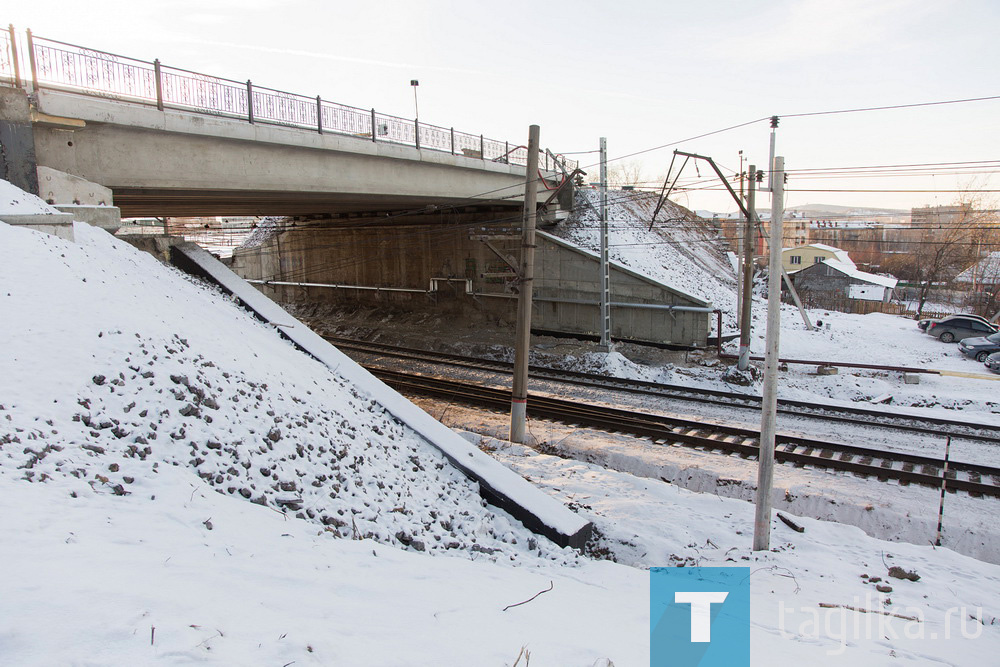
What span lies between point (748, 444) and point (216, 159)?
46.7 ft

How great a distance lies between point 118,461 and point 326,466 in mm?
2321

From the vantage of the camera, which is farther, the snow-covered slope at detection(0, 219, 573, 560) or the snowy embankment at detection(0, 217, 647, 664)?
the snow-covered slope at detection(0, 219, 573, 560)

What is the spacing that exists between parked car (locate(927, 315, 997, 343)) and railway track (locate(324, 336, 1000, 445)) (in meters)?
13.0

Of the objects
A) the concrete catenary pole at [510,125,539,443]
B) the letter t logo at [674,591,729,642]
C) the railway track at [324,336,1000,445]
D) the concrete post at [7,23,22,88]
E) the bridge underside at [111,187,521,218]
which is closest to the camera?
the letter t logo at [674,591,729,642]

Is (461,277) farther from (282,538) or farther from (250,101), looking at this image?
(282,538)

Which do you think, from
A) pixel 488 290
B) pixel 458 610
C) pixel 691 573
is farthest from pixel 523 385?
pixel 488 290

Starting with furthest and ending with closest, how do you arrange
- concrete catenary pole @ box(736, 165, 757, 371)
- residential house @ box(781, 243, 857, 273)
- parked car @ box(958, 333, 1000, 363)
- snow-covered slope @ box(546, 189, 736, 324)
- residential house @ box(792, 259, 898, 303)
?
1. residential house @ box(781, 243, 857, 273)
2. residential house @ box(792, 259, 898, 303)
3. snow-covered slope @ box(546, 189, 736, 324)
4. parked car @ box(958, 333, 1000, 363)
5. concrete catenary pole @ box(736, 165, 757, 371)

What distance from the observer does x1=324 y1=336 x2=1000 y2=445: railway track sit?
45.1ft

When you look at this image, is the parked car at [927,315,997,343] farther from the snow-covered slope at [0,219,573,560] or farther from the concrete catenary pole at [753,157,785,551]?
the snow-covered slope at [0,219,573,560]

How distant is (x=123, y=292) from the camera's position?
8422mm

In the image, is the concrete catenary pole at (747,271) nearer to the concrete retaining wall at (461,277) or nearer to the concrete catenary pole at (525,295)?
the concrete retaining wall at (461,277)

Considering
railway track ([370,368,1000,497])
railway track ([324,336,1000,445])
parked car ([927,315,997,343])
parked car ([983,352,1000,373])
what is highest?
parked car ([927,315,997,343])

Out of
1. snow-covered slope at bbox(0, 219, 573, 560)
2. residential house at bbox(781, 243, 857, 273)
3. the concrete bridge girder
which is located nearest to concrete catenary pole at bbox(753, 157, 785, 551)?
snow-covered slope at bbox(0, 219, 573, 560)

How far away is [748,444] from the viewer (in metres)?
12.8
